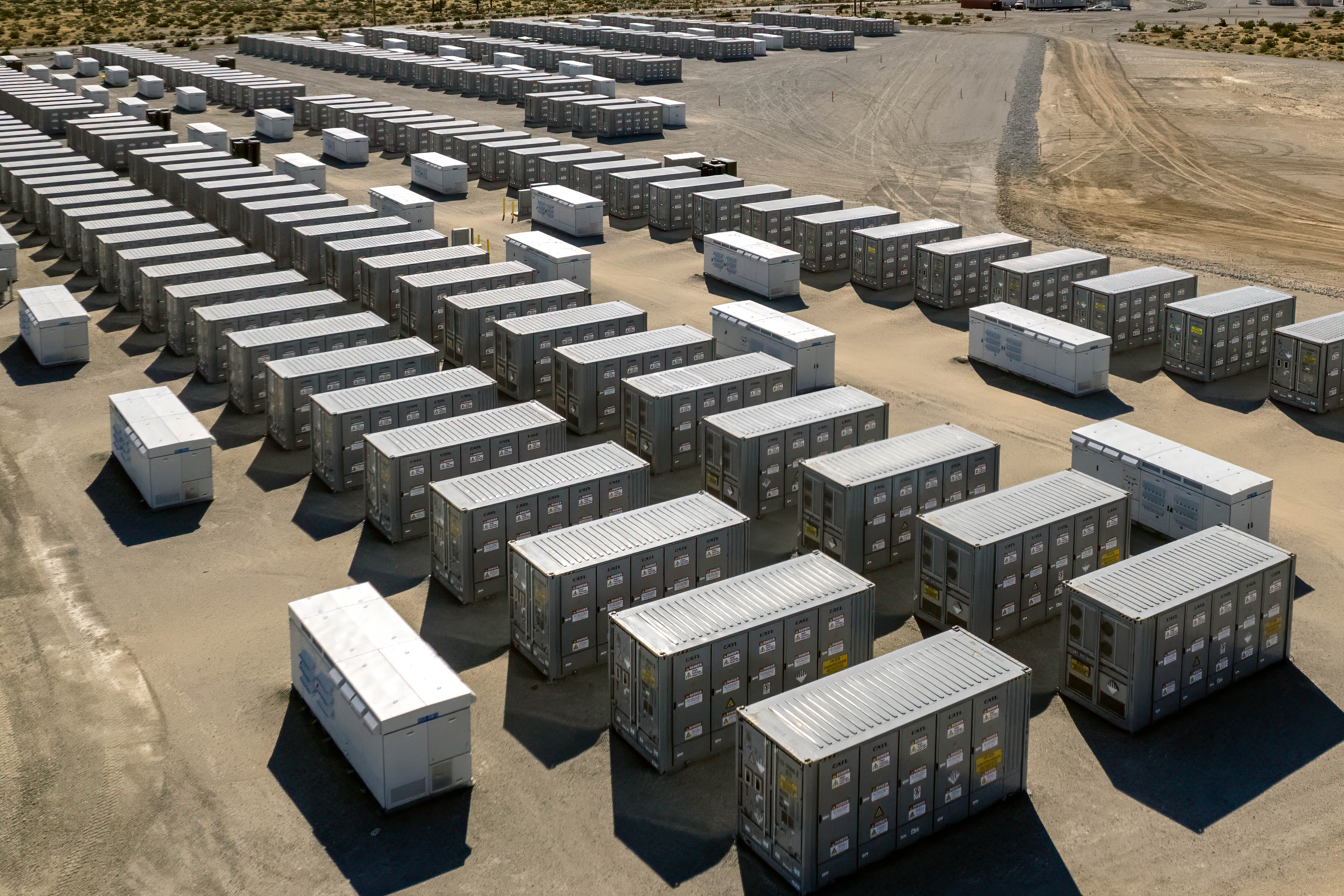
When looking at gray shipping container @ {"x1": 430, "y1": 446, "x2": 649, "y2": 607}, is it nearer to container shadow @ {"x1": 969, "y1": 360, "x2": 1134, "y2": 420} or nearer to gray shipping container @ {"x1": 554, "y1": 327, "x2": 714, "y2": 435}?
gray shipping container @ {"x1": 554, "y1": 327, "x2": 714, "y2": 435}

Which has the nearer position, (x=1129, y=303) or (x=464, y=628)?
(x=464, y=628)

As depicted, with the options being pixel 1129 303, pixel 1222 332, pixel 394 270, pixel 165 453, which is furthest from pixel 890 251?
pixel 165 453

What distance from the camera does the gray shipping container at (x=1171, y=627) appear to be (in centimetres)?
2148

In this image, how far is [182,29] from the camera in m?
144

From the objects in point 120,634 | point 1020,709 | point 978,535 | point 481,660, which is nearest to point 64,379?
point 120,634

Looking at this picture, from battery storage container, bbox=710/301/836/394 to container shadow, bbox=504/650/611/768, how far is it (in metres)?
14.2

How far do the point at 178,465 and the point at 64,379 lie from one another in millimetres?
11440

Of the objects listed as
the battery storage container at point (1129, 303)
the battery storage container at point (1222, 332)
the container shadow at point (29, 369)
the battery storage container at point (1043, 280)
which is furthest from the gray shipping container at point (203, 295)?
the battery storage container at point (1222, 332)

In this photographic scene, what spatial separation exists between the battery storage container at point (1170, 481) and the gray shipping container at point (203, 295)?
24.4m

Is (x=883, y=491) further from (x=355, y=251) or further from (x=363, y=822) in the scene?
(x=355, y=251)

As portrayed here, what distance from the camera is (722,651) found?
Answer: 20703 millimetres

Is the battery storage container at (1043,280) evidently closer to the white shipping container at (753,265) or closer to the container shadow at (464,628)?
the white shipping container at (753,265)

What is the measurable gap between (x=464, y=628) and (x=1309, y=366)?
25387 millimetres

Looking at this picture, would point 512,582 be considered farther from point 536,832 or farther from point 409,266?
point 409,266
